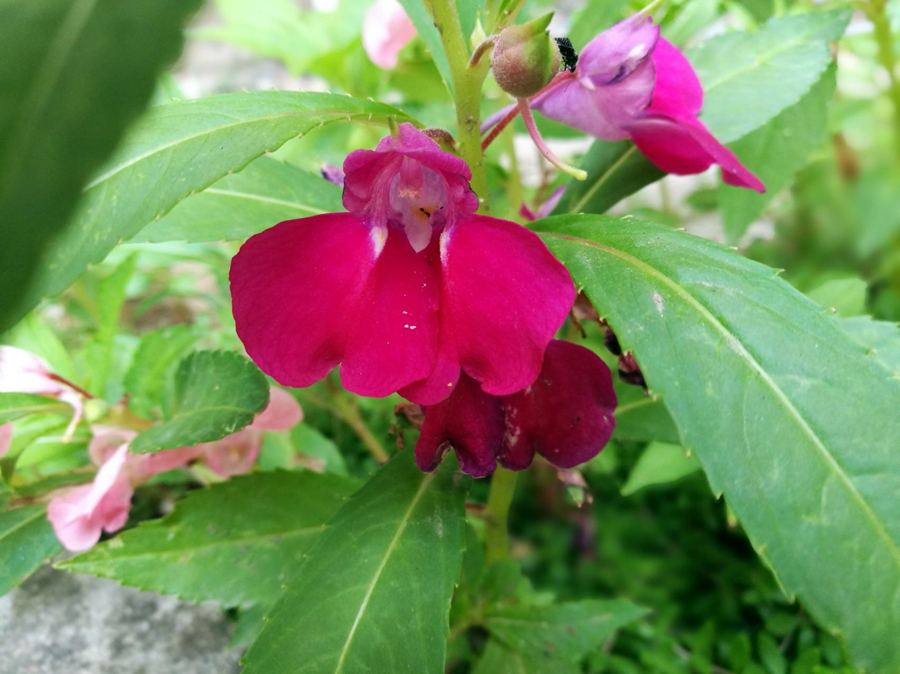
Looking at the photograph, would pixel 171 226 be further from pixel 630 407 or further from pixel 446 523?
pixel 630 407

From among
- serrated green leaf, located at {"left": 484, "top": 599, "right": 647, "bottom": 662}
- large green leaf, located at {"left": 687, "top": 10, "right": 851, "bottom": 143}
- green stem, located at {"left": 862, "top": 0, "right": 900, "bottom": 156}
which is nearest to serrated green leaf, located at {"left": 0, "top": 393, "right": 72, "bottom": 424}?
serrated green leaf, located at {"left": 484, "top": 599, "right": 647, "bottom": 662}

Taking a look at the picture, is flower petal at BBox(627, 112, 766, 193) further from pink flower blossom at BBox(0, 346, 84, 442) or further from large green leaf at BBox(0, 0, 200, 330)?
pink flower blossom at BBox(0, 346, 84, 442)

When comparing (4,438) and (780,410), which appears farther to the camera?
(4,438)

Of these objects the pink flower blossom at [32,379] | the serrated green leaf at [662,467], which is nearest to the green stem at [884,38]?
the serrated green leaf at [662,467]

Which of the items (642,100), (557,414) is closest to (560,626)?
(557,414)

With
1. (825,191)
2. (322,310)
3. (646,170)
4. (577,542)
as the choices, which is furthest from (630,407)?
(825,191)

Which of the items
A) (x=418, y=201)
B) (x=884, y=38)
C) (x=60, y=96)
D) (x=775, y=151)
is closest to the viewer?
(x=60, y=96)

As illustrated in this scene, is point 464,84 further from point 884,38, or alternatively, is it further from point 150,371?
point 884,38
